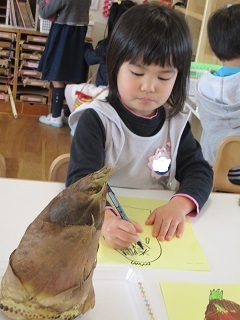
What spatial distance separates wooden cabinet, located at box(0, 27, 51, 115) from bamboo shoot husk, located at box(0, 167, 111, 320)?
296 cm

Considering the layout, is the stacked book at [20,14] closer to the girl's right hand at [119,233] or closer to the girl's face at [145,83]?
the girl's face at [145,83]

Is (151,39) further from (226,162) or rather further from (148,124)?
(226,162)

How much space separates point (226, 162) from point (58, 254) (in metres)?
0.97

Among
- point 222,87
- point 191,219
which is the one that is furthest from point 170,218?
point 222,87

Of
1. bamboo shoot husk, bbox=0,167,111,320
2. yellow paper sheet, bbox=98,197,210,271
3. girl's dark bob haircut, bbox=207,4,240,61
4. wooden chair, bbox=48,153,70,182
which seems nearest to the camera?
bamboo shoot husk, bbox=0,167,111,320

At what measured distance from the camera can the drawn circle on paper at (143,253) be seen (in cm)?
70

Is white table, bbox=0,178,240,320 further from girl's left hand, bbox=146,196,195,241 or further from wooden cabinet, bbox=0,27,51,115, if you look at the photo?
wooden cabinet, bbox=0,27,51,115

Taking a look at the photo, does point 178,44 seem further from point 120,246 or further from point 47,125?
point 47,125

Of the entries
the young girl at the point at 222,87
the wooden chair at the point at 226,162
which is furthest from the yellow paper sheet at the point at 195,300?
the young girl at the point at 222,87

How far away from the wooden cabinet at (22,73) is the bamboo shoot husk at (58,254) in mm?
2963

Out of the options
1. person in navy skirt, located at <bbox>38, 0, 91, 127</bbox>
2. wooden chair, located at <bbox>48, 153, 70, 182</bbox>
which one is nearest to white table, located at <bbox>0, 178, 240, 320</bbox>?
wooden chair, located at <bbox>48, 153, 70, 182</bbox>

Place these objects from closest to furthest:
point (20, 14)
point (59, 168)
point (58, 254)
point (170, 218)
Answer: point (58, 254), point (170, 218), point (59, 168), point (20, 14)

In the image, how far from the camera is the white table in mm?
674

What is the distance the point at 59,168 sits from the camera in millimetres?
1078
